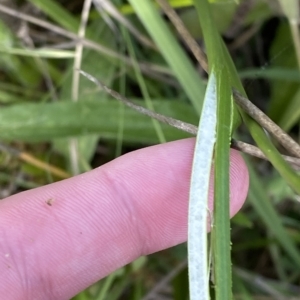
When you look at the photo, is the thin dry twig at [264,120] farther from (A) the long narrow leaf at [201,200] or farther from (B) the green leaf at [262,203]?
(B) the green leaf at [262,203]

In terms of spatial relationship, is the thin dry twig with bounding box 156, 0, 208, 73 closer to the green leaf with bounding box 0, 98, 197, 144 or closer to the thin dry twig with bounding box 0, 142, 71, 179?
the green leaf with bounding box 0, 98, 197, 144

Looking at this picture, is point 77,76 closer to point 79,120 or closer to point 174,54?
point 79,120

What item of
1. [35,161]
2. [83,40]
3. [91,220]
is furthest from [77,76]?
[91,220]

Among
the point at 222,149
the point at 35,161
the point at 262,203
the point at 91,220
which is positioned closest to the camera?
the point at 222,149

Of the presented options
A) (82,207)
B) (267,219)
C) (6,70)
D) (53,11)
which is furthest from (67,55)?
(267,219)

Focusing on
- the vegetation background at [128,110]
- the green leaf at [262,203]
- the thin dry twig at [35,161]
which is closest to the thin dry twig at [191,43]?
the vegetation background at [128,110]

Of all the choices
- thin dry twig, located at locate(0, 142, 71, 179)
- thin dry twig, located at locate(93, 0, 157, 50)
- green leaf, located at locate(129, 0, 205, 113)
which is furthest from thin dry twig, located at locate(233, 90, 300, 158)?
thin dry twig, located at locate(0, 142, 71, 179)
